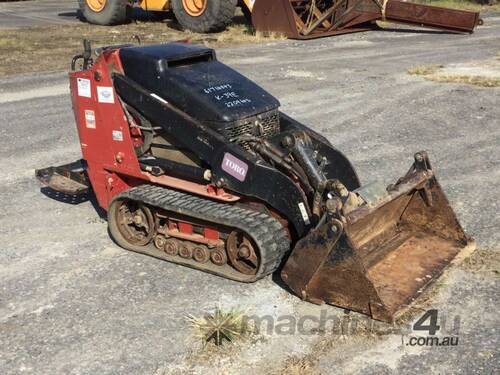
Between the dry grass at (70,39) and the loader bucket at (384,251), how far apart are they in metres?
10.6

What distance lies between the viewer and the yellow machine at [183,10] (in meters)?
17.9

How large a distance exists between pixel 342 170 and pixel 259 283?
127cm

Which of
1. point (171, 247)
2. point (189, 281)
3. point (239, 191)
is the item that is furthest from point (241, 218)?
point (171, 247)

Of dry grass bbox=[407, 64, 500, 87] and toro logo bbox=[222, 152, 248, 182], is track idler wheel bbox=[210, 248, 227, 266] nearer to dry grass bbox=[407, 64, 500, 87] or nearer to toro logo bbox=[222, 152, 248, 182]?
toro logo bbox=[222, 152, 248, 182]

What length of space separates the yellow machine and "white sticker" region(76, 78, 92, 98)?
12.7 m

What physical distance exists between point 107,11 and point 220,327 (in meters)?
17.0

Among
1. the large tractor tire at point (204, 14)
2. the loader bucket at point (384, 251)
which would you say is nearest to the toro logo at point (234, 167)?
the loader bucket at point (384, 251)

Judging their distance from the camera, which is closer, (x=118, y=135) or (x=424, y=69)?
(x=118, y=135)

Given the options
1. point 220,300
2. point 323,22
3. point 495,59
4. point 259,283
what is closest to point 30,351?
point 220,300

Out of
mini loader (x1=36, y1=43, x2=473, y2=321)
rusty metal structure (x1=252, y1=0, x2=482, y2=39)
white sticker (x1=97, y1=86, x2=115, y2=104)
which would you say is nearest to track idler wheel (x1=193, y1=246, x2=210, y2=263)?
mini loader (x1=36, y1=43, x2=473, y2=321)

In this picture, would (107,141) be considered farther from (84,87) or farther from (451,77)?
(451,77)

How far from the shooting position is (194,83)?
5.18 metres

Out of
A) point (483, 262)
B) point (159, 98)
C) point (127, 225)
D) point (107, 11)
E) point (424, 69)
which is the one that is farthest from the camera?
point (107, 11)

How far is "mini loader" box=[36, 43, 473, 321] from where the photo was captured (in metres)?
4.56
